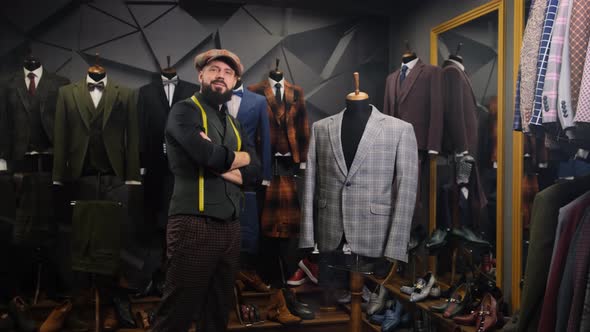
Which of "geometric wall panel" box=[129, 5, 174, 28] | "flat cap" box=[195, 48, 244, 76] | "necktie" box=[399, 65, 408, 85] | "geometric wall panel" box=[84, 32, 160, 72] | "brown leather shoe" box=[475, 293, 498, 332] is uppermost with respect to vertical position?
"geometric wall panel" box=[129, 5, 174, 28]

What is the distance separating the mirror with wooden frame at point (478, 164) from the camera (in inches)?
121

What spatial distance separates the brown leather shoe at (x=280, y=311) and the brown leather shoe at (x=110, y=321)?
1.05 meters

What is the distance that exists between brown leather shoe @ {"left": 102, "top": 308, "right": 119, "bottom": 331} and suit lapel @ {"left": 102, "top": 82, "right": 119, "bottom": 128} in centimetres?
129

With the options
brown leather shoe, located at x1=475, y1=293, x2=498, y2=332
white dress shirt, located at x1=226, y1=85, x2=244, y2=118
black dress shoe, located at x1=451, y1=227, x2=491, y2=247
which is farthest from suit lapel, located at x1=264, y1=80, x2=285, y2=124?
brown leather shoe, located at x1=475, y1=293, x2=498, y2=332

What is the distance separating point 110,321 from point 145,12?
238 cm

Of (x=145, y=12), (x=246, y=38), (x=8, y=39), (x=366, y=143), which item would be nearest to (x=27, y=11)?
(x=8, y=39)

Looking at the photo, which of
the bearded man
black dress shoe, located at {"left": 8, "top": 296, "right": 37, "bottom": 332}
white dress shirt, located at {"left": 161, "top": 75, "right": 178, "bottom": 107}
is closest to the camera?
the bearded man

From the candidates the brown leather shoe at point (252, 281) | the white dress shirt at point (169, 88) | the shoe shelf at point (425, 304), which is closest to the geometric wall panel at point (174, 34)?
the white dress shirt at point (169, 88)

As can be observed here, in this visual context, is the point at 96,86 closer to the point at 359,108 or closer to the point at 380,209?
the point at 359,108

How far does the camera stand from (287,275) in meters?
4.03

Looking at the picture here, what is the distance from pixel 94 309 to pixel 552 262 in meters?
3.03

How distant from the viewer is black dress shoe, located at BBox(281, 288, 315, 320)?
3623mm

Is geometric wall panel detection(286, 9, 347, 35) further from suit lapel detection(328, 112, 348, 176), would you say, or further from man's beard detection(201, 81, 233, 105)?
man's beard detection(201, 81, 233, 105)

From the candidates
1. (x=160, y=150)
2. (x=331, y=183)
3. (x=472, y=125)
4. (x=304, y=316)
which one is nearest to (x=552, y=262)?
(x=331, y=183)
